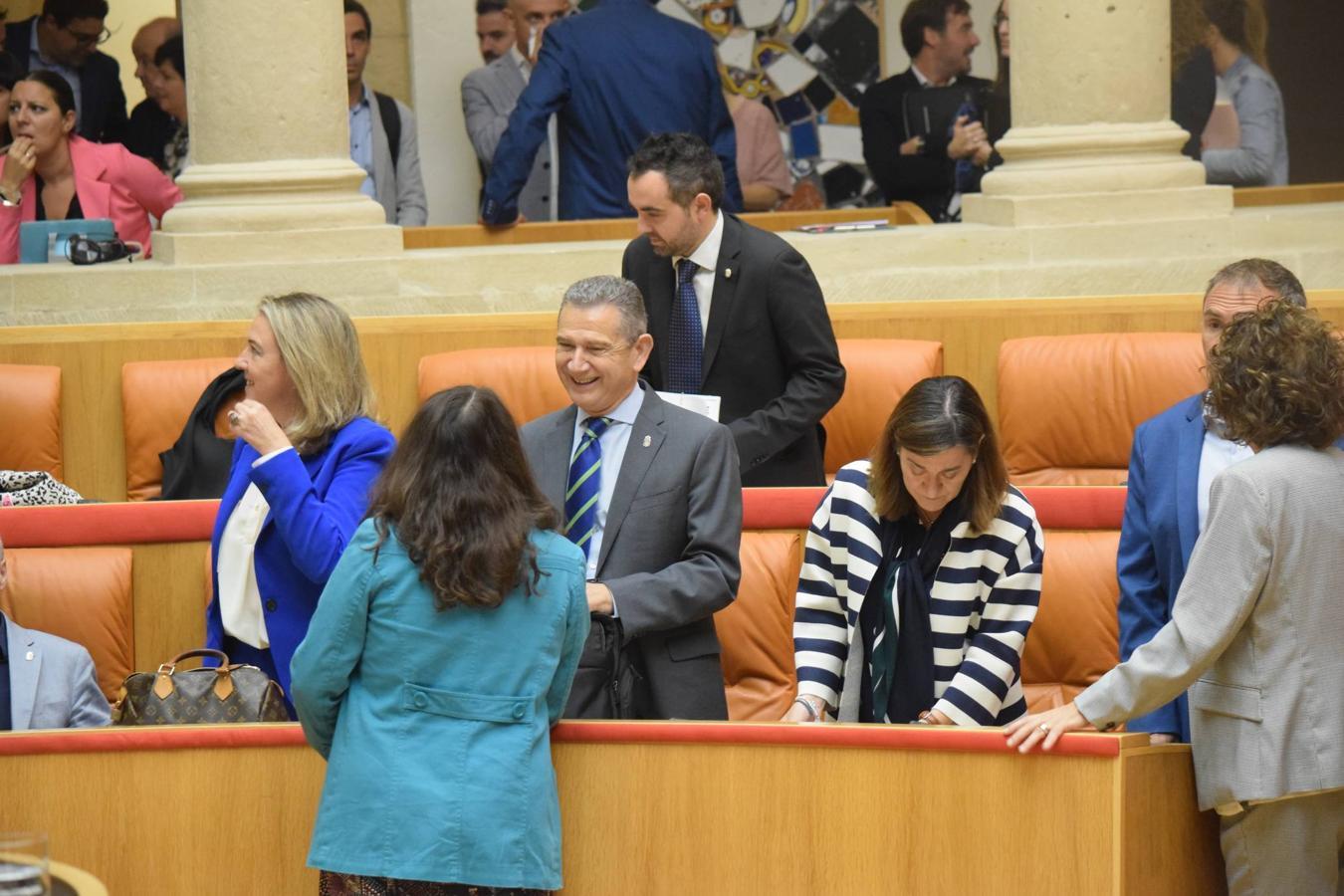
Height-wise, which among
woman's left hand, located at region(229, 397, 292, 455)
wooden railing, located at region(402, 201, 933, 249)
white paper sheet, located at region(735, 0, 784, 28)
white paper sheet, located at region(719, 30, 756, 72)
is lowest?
woman's left hand, located at region(229, 397, 292, 455)

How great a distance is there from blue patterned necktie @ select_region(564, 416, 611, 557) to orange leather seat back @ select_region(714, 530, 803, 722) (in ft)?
3.31

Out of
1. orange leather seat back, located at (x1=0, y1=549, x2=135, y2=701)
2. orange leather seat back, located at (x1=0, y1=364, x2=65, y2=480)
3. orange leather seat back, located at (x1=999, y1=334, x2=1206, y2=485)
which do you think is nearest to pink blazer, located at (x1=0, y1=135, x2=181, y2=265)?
orange leather seat back, located at (x1=0, y1=364, x2=65, y2=480)

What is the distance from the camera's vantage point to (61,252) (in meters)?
7.23

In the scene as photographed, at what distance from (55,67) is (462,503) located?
25.1 ft

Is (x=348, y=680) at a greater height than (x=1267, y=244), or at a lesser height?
lesser

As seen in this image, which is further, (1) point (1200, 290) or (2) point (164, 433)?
(1) point (1200, 290)

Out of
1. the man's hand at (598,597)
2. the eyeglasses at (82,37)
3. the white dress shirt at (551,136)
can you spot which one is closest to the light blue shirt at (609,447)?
the man's hand at (598,597)

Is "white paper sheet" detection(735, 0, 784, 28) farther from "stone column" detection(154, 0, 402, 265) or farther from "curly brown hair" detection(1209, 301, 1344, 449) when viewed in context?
"curly brown hair" detection(1209, 301, 1344, 449)

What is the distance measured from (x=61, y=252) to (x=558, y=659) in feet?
15.0

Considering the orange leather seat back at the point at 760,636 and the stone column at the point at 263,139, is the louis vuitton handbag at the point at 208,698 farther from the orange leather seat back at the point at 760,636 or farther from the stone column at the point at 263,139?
the stone column at the point at 263,139

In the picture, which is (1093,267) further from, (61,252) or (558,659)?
(558,659)

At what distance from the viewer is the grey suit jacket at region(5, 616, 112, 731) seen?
166 inches

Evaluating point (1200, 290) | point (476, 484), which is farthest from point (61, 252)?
point (476, 484)

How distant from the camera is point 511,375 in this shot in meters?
6.38
